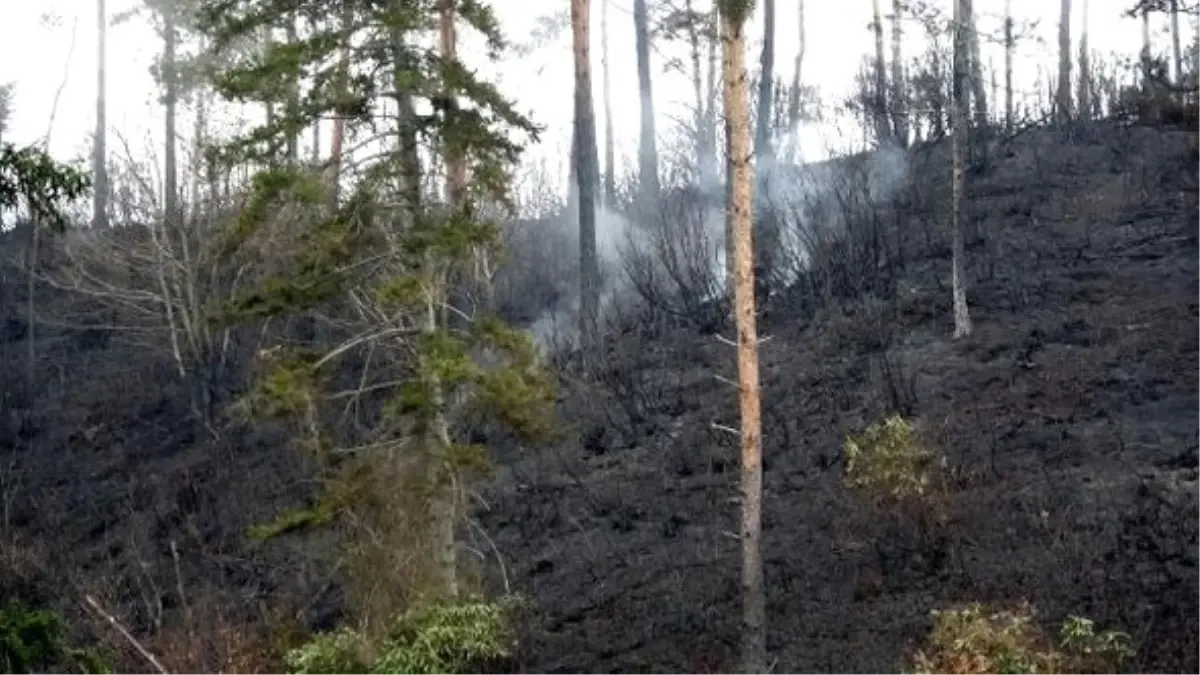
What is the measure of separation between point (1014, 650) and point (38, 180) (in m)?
8.32

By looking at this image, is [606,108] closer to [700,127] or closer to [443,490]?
[700,127]

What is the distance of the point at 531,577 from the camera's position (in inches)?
707

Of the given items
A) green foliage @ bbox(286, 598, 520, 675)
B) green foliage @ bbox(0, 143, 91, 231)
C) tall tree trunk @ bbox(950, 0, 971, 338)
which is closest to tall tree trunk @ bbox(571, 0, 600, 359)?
tall tree trunk @ bbox(950, 0, 971, 338)

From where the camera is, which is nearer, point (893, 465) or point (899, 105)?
point (893, 465)

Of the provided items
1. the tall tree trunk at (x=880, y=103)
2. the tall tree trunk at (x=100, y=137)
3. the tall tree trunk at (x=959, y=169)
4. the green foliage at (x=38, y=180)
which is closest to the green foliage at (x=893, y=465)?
the tall tree trunk at (x=959, y=169)

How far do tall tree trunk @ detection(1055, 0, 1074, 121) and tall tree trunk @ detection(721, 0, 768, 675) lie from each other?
18424 mm

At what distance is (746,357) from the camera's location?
13641 millimetres

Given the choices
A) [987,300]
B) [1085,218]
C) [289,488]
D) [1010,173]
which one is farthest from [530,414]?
[1010,173]

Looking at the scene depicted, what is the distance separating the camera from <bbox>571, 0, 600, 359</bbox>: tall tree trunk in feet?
86.3

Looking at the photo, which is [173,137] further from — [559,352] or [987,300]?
[987,300]

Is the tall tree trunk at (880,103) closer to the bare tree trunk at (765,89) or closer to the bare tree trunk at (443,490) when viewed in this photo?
the bare tree trunk at (765,89)

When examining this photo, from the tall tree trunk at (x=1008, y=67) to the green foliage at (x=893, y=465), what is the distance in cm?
977

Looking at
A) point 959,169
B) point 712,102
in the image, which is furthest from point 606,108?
point 959,169

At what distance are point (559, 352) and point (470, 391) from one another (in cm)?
1019
